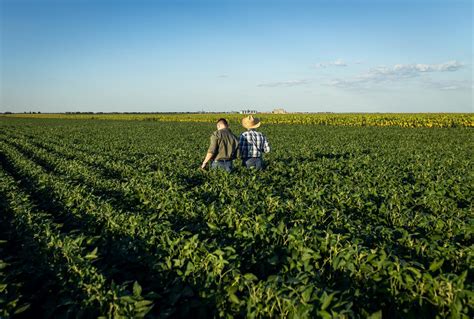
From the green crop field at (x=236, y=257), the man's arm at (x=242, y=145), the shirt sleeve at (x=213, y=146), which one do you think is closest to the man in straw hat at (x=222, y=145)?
the shirt sleeve at (x=213, y=146)

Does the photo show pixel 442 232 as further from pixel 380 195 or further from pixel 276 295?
pixel 276 295

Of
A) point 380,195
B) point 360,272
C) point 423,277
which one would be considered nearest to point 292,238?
point 360,272

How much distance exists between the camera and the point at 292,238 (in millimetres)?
4340

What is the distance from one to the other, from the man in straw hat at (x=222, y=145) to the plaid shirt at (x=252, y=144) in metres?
0.38

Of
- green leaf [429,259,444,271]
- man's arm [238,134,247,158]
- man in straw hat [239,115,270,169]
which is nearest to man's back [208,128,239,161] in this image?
man's arm [238,134,247,158]

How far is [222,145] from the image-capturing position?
9.29 m

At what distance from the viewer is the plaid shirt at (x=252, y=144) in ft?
31.6

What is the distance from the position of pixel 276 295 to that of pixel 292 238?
1.35 meters

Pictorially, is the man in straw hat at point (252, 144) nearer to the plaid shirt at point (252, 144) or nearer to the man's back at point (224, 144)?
the plaid shirt at point (252, 144)

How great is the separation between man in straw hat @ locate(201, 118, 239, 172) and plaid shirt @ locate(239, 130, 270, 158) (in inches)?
14.9

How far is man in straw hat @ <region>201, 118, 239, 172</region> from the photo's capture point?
30.0 feet

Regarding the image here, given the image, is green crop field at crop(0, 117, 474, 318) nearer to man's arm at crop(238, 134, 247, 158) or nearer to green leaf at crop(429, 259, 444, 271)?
green leaf at crop(429, 259, 444, 271)

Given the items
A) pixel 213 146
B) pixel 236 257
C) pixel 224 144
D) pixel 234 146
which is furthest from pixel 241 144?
pixel 236 257

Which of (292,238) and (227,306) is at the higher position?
(292,238)
